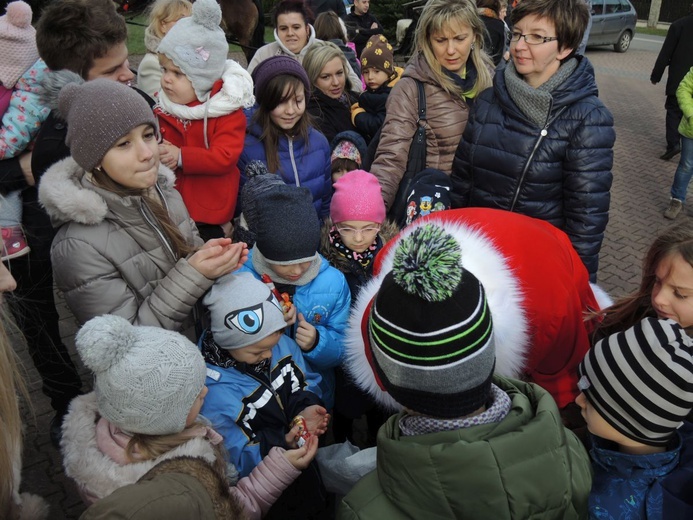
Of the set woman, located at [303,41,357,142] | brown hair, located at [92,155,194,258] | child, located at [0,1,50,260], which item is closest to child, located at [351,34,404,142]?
woman, located at [303,41,357,142]

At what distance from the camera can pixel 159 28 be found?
4.11m

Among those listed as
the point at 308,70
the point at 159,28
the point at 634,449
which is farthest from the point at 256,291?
the point at 159,28

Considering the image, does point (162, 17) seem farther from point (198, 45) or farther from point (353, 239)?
point (353, 239)

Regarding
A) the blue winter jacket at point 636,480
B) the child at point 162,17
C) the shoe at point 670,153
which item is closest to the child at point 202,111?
the child at point 162,17

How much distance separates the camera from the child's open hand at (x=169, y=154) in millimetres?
2848

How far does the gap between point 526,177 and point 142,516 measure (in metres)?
2.28

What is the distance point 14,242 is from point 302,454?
5.84 ft

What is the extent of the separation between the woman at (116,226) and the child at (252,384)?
134 millimetres

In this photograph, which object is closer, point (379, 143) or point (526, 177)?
point (526, 177)

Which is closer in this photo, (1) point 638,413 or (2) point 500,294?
(1) point 638,413

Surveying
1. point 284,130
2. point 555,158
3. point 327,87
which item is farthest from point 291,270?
point 327,87

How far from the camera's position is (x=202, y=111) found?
2.99 m

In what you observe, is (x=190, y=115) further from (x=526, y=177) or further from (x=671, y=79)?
(x=671, y=79)

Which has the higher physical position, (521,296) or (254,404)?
(521,296)
